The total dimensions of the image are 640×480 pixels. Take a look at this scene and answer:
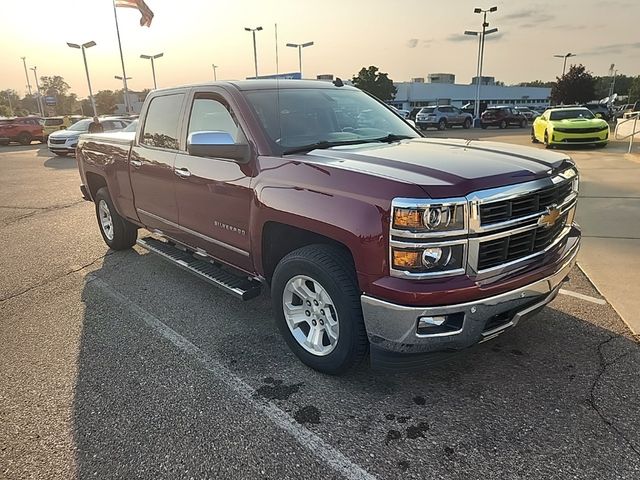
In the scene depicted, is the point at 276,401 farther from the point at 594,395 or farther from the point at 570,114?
the point at 570,114

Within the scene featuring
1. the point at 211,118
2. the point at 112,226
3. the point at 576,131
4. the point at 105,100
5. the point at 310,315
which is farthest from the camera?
the point at 105,100

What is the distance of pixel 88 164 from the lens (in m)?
6.21

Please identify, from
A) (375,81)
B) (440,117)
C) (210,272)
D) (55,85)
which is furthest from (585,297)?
(55,85)

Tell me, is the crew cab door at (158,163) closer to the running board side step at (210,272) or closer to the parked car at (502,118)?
the running board side step at (210,272)

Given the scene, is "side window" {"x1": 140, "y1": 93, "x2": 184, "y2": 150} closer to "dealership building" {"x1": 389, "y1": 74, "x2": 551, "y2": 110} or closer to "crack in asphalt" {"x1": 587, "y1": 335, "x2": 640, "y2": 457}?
"crack in asphalt" {"x1": 587, "y1": 335, "x2": 640, "y2": 457}

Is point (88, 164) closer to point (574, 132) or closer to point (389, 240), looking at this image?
point (389, 240)

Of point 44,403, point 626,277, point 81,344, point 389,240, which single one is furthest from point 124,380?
point 626,277

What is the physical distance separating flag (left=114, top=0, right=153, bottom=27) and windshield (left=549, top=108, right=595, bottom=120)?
75.8ft

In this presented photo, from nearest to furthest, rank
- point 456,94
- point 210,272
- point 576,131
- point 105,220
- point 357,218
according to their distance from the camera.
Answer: point 357,218, point 210,272, point 105,220, point 576,131, point 456,94

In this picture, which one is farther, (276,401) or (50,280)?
(50,280)

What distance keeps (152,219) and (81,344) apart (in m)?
1.59

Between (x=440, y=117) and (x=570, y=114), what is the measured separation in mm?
16688

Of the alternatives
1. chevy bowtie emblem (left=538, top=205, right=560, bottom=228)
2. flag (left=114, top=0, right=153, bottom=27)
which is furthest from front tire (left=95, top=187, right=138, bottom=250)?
flag (left=114, top=0, right=153, bottom=27)

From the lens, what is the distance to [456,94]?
83.8 m
